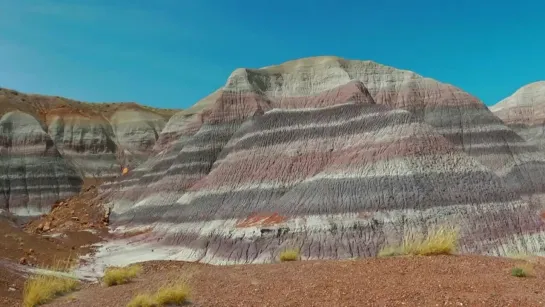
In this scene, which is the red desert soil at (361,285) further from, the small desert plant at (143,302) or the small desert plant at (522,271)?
the small desert plant at (143,302)

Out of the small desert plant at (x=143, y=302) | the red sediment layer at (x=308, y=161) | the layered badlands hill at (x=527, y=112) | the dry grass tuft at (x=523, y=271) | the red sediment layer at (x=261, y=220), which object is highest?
the layered badlands hill at (x=527, y=112)

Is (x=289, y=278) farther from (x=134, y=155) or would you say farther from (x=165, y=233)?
(x=134, y=155)

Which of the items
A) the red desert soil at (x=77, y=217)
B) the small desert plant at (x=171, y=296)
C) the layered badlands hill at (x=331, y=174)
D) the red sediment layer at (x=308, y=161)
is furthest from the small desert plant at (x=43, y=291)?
the red desert soil at (x=77, y=217)

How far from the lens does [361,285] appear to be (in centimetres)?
1053

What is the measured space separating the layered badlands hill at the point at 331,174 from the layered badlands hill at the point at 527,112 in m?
18.2

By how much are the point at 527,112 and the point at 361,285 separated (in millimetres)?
76691

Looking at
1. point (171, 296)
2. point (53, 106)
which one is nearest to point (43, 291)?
point (171, 296)

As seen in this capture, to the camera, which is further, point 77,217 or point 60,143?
point 60,143

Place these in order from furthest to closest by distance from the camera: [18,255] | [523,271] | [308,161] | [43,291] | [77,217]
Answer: [77,217], [308,161], [18,255], [43,291], [523,271]

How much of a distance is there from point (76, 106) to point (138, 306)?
11719 centimetres

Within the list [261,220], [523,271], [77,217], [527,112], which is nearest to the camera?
[523,271]

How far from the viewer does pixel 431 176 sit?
34781 mm

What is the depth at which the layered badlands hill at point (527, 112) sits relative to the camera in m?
73.2

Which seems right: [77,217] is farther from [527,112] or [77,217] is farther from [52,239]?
[527,112]
